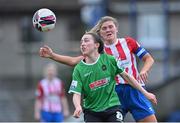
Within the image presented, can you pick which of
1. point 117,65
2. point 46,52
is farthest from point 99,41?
point 46,52

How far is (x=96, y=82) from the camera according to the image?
29.6ft

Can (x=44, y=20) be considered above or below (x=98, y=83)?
above

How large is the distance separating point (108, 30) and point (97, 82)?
0.82 meters

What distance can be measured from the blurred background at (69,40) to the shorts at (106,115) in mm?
9574

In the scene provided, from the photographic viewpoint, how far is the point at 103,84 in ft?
29.7

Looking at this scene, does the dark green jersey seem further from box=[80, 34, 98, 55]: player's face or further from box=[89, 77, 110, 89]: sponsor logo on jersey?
box=[80, 34, 98, 55]: player's face

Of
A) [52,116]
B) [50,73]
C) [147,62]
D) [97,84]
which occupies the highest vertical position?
[147,62]

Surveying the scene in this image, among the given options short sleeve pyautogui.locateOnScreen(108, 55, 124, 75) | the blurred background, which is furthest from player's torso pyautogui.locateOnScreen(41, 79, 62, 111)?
short sleeve pyautogui.locateOnScreen(108, 55, 124, 75)

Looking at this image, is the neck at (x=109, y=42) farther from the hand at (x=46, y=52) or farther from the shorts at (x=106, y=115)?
the shorts at (x=106, y=115)

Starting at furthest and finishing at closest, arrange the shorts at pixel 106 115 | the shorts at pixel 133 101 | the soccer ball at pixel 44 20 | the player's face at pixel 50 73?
the player's face at pixel 50 73
the shorts at pixel 133 101
the soccer ball at pixel 44 20
the shorts at pixel 106 115

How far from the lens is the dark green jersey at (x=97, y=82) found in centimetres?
902

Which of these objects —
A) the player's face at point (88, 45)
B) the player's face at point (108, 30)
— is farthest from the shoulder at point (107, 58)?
the player's face at point (108, 30)

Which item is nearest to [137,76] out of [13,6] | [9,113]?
[9,113]

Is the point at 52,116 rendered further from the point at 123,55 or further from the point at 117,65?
the point at 117,65
